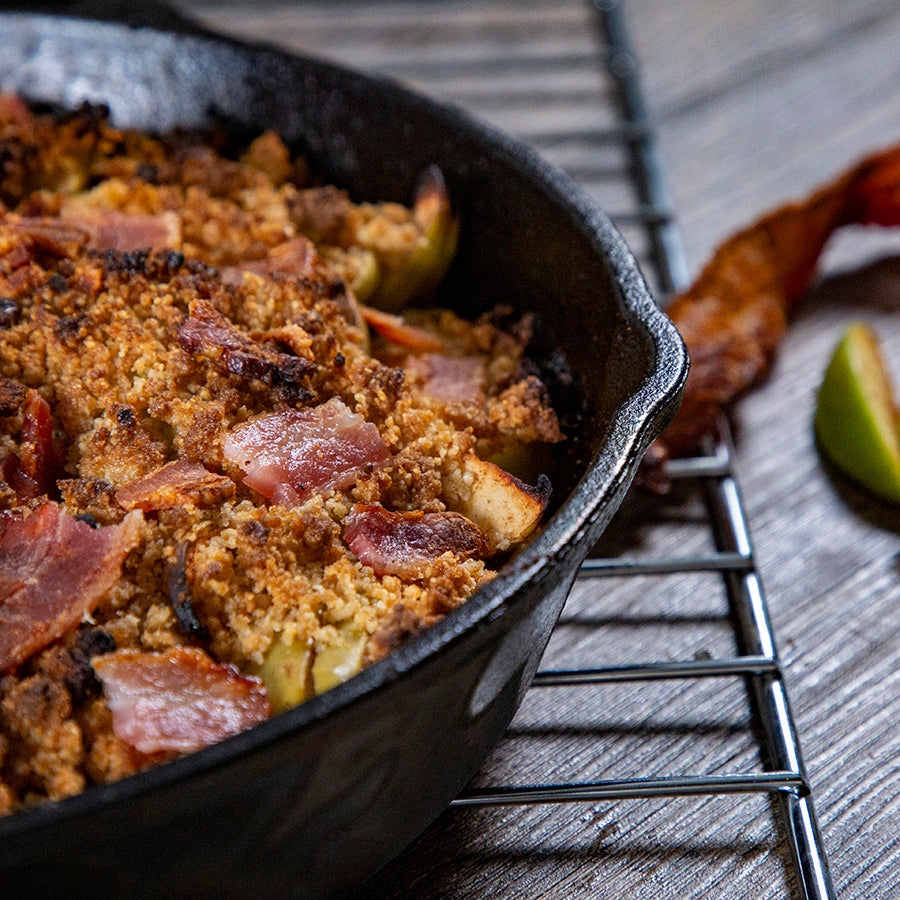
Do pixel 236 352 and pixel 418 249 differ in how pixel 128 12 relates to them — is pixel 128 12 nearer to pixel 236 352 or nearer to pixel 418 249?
pixel 418 249

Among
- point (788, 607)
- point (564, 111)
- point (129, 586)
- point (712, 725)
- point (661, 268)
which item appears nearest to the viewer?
point (129, 586)

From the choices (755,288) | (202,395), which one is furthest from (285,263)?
(755,288)

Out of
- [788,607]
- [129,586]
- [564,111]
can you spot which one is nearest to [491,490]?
[129,586]

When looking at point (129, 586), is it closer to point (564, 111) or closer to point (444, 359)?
point (444, 359)

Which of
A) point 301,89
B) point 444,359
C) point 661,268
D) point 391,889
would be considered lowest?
point 391,889

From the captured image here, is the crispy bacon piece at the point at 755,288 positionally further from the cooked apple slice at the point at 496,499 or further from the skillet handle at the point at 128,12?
the skillet handle at the point at 128,12
